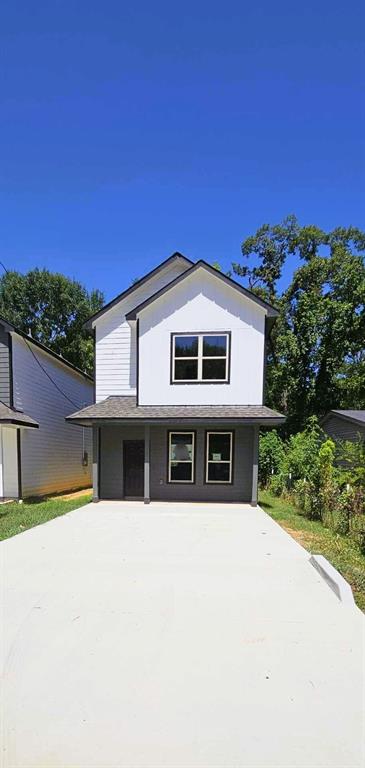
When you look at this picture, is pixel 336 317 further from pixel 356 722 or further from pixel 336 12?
pixel 356 722

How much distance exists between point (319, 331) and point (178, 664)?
2091 centimetres

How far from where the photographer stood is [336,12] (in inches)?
272

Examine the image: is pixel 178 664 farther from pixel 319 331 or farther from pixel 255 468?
pixel 319 331

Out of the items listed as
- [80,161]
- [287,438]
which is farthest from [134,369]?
[287,438]

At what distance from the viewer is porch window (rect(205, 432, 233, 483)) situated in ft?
36.8

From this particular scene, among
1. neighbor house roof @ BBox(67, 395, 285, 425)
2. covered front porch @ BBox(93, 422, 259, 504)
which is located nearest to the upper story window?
neighbor house roof @ BBox(67, 395, 285, 425)

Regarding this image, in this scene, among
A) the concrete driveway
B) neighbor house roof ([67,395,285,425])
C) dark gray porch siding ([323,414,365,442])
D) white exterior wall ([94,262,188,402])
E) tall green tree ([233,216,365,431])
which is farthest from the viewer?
tall green tree ([233,216,365,431])

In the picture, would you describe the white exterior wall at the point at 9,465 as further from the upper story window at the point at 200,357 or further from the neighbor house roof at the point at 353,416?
the neighbor house roof at the point at 353,416

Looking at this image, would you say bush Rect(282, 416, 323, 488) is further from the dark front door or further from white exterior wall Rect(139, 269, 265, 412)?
the dark front door

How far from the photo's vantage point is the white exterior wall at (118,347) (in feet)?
39.8

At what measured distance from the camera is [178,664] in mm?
2920

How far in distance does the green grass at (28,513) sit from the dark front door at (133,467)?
1.43 meters

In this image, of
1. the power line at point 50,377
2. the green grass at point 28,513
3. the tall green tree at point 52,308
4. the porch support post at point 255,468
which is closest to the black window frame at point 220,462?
the porch support post at point 255,468

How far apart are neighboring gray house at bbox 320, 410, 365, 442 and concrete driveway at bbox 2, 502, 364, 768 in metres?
11.0
